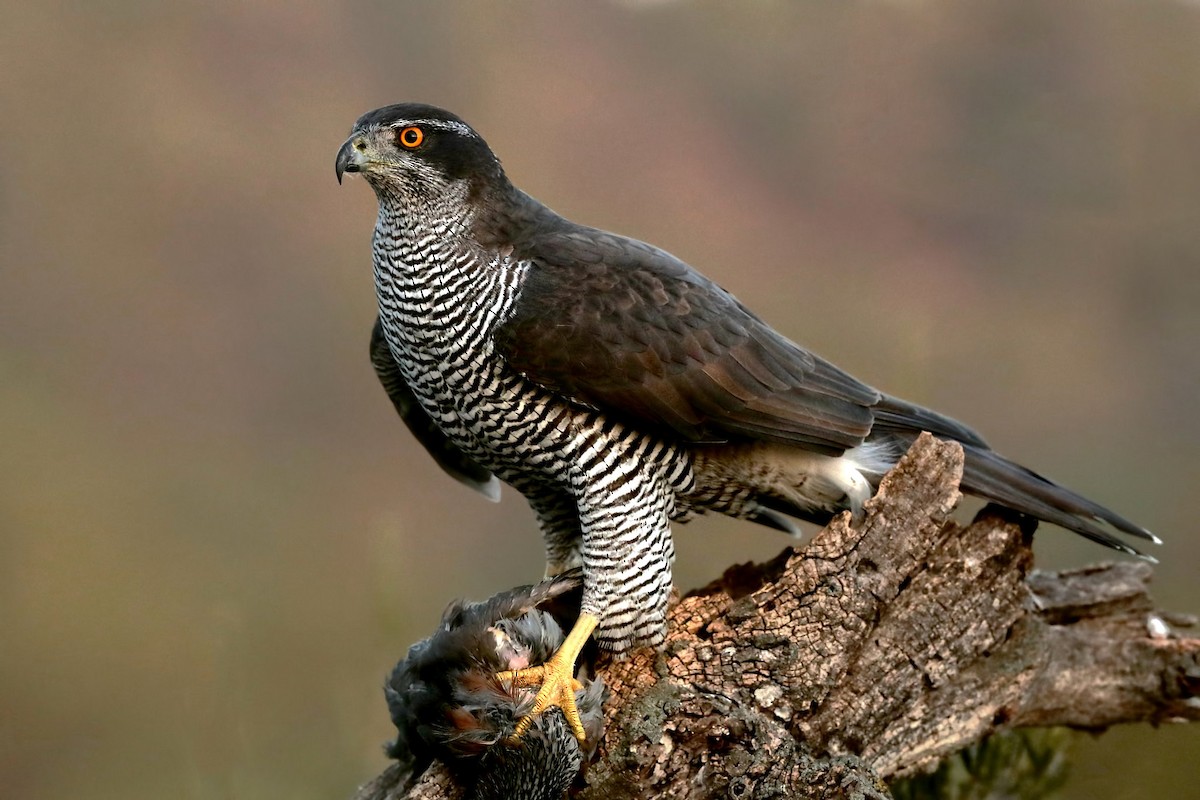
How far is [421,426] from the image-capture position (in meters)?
3.58

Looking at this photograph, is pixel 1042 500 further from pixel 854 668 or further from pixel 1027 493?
pixel 854 668

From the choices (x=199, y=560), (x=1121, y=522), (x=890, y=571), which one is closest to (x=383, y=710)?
(x=199, y=560)

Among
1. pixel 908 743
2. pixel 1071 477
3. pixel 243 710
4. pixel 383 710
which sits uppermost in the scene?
pixel 1071 477

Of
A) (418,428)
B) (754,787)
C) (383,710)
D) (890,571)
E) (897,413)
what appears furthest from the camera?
(383,710)

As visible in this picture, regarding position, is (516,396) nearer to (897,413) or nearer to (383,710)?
(897,413)

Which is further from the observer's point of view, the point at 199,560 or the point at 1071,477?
the point at 1071,477

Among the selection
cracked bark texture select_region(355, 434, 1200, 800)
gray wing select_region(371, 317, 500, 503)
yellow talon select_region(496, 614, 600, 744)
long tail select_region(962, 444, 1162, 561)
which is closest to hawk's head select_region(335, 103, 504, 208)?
gray wing select_region(371, 317, 500, 503)

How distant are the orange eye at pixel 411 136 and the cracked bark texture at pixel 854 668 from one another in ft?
5.20

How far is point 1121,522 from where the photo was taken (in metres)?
3.13

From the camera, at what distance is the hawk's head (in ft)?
9.30

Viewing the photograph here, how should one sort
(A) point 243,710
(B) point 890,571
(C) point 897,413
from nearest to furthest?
(B) point 890,571
(C) point 897,413
(A) point 243,710

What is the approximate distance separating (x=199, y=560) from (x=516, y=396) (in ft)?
8.98

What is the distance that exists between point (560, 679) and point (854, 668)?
2.88ft

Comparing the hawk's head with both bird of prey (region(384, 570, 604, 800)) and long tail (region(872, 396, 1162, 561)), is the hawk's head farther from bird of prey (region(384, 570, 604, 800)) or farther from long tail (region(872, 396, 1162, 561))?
long tail (region(872, 396, 1162, 561))
